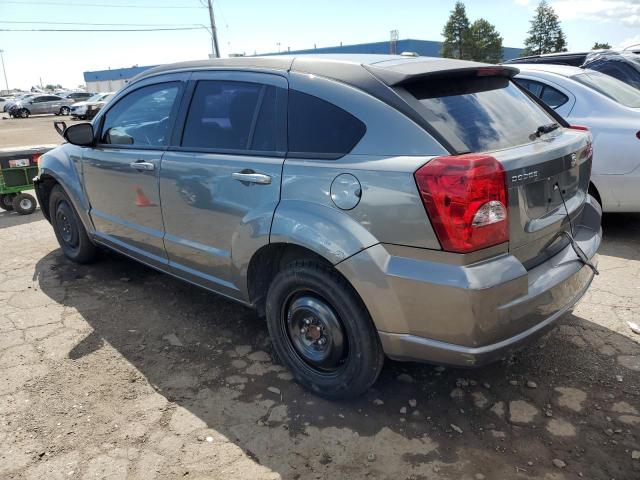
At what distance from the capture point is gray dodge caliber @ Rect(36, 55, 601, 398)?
2.16 meters

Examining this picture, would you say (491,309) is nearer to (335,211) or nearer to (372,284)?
(372,284)

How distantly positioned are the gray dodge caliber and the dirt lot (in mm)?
334

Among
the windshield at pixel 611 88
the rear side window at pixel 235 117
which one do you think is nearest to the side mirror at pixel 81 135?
the rear side window at pixel 235 117

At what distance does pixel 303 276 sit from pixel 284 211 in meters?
0.36

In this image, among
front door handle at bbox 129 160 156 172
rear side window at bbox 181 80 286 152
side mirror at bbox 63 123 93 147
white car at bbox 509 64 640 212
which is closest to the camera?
rear side window at bbox 181 80 286 152

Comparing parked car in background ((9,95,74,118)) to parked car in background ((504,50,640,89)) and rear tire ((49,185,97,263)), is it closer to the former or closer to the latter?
rear tire ((49,185,97,263))

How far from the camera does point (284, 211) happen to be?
2.63 m

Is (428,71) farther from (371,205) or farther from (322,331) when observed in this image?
(322,331)

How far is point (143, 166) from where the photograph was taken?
351 cm

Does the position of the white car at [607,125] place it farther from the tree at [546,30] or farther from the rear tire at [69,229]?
the tree at [546,30]

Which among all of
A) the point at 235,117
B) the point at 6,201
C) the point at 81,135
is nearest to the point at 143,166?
the point at 235,117

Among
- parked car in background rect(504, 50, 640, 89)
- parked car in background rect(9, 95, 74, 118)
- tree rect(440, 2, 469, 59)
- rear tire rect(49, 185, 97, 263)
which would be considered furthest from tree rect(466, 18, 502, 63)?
rear tire rect(49, 185, 97, 263)

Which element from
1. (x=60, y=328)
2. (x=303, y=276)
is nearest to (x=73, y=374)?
(x=60, y=328)

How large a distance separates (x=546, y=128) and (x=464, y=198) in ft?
3.43
